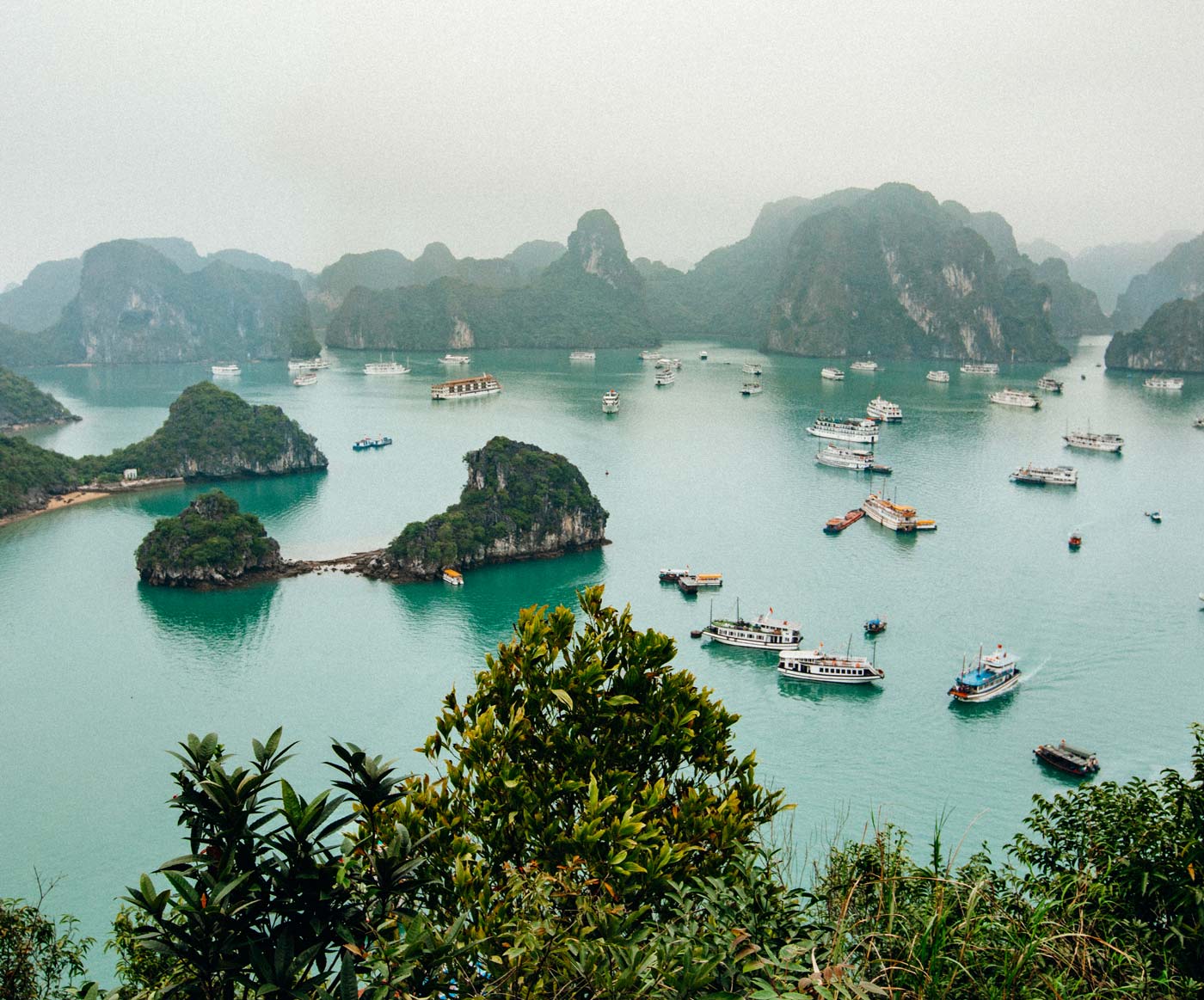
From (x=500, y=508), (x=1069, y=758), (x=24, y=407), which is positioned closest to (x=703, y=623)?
(x=500, y=508)

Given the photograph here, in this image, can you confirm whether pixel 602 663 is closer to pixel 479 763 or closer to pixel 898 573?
pixel 479 763

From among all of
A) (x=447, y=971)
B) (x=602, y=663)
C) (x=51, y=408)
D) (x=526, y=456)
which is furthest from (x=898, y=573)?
(x=51, y=408)

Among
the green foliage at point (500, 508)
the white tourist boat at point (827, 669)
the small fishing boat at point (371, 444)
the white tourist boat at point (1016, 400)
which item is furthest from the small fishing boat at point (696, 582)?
the white tourist boat at point (1016, 400)

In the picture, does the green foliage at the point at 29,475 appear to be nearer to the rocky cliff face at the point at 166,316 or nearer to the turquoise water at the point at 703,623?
the turquoise water at the point at 703,623

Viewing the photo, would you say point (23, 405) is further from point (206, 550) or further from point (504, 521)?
point (504, 521)

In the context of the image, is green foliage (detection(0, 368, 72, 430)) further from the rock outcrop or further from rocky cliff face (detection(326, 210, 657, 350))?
rocky cliff face (detection(326, 210, 657, 350))

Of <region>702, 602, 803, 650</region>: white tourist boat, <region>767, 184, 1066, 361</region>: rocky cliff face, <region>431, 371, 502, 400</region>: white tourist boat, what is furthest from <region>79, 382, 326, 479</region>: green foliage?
<region>767, 184, 1066, 361</region>: rocky cliff face
